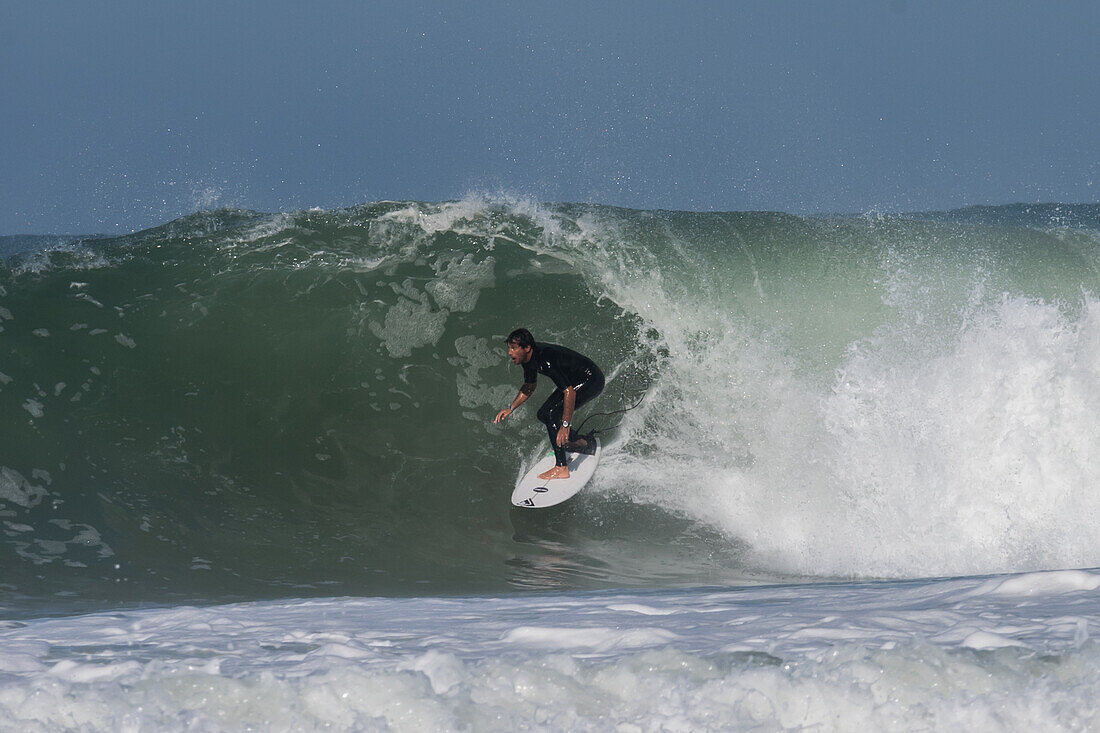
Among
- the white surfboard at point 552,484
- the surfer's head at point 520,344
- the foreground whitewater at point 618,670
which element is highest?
the surfer's head at point 520,344

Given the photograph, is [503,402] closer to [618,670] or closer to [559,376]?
[559,376]

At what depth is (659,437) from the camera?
648 centimetres

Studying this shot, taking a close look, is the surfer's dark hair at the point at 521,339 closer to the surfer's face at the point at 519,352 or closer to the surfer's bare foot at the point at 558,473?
the surfer's face at the point at 519,352

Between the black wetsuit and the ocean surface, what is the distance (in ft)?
1.78

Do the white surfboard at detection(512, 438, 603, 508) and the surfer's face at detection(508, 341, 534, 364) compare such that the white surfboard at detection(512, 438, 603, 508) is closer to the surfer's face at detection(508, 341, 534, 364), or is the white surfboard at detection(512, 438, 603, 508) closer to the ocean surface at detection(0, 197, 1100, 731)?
the ocean surface at detection(0, 197, 1100, 731)

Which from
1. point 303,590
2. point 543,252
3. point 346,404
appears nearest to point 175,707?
point 303,590

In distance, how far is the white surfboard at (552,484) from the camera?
590 cm

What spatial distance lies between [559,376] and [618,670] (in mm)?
3548

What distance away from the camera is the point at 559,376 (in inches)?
229

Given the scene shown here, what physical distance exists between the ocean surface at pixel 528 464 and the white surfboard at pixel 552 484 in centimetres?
10

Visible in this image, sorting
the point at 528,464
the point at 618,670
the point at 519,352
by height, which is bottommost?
the point at 618,670

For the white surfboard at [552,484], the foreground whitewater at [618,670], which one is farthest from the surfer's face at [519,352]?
the foreground whitewater at [618,670]

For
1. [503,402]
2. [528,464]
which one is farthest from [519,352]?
[503,402]

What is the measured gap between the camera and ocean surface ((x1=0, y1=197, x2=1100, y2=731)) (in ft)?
7.55
